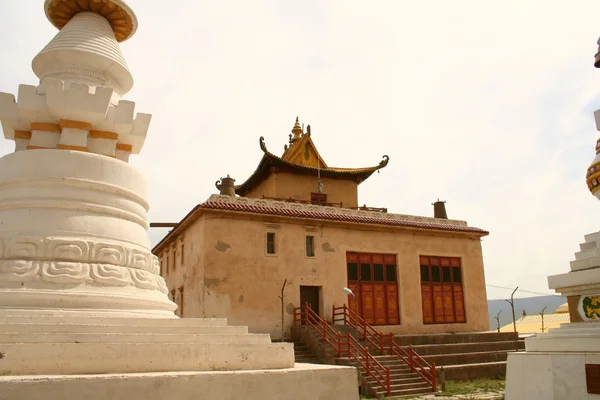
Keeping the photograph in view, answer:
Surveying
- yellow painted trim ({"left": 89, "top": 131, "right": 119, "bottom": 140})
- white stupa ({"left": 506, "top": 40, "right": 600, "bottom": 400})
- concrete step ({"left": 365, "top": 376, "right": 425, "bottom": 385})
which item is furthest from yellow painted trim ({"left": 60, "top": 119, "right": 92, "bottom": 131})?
concrete step ({"left": 365, "top": 376, "right": 425, "bottom": 385})

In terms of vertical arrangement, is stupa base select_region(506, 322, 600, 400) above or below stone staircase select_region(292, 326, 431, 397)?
above

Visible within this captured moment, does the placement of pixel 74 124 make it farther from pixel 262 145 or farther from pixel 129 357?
pixel 262 145

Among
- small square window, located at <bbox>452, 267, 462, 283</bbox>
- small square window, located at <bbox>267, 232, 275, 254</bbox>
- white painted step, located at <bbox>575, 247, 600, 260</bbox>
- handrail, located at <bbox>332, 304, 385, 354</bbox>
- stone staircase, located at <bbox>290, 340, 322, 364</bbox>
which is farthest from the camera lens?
small square window, located at <bbox>452, 267, 462, 283</bbox>

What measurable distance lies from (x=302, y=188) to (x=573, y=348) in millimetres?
19193

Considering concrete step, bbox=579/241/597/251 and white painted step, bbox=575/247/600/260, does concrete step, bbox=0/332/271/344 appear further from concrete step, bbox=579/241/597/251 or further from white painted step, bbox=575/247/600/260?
concrete step, bbox=579/241/597/251

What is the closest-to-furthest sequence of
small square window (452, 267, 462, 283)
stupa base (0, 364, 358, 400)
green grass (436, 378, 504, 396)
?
stupa base (0, 364, 358, 400)
green grass (436, 378, 504, 396)
small square window (452, 267, 462, 283)

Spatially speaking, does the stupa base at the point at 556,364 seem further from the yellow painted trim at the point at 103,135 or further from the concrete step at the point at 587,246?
the yellow painted trim at the point at 103,135

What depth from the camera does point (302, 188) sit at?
25.4 meters

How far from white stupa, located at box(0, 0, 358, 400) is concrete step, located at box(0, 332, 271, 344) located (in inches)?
0.4

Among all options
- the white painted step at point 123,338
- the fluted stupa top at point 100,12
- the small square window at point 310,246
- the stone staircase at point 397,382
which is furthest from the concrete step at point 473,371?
the fluted stupa top at point 100,12

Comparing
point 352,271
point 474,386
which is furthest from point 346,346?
point 352,271

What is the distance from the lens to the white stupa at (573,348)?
6.45 metres

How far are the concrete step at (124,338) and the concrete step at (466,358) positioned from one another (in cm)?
1333

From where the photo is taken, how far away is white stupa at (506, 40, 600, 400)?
645 centimetres
